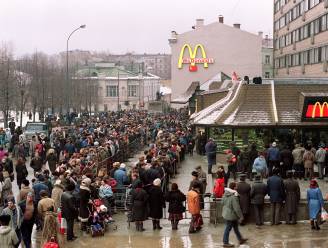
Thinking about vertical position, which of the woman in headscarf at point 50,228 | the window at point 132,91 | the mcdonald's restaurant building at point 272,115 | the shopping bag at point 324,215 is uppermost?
the window at point 132,91

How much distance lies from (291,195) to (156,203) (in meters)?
3.55

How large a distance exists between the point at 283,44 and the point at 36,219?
66664 mm

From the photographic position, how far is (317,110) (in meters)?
25.3

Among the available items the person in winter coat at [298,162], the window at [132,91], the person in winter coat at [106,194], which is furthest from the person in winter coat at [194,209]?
the window at [132,91]

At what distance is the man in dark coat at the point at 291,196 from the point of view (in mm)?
16953

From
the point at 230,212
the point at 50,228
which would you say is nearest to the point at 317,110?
the point at 230,212

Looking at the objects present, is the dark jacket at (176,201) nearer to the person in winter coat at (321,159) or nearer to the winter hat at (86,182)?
the winter hat at (86,182)

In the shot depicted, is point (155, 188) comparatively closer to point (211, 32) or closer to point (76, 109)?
point (211, 32)

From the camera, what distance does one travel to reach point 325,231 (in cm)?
1627

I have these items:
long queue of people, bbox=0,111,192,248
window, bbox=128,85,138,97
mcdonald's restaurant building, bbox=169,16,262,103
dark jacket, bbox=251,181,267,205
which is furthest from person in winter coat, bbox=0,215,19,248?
window, bbox=128,85,138,97

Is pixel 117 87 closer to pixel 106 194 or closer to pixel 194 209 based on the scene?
pixel 106 194

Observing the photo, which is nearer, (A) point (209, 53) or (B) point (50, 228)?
(B) point (50, 228)

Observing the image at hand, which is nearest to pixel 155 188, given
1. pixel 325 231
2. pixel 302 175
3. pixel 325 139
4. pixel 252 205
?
pixel 252 205

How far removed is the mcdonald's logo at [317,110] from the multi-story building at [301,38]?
3061 cm
